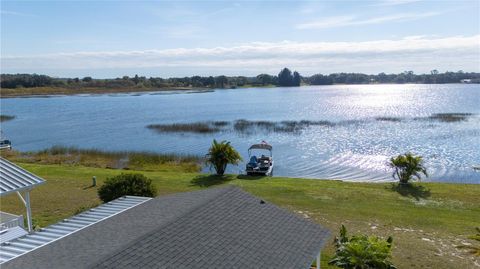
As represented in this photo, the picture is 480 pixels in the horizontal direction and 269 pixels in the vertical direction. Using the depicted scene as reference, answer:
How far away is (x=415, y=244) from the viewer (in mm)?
15727

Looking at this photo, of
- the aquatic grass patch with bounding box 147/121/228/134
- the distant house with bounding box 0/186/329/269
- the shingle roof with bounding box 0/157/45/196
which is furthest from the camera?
the aquatic grass patch with bounding box 147/121/228/134

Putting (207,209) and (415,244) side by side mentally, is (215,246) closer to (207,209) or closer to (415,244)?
(207,209)

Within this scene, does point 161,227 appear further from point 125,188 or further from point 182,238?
point 125,188

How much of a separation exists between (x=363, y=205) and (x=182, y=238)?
1384 cm

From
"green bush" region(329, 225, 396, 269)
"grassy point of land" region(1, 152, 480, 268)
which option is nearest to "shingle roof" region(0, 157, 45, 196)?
"grassy point of land" region(1, 152, 480, 268)

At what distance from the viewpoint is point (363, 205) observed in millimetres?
21062

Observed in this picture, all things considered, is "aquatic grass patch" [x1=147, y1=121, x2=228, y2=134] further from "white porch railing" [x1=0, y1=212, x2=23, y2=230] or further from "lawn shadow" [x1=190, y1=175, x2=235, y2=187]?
"white porch railing" [x1=0, y1=212, x2=23, y2=230]

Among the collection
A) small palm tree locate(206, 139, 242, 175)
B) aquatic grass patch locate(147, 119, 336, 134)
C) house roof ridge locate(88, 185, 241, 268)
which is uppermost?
house roof ridge locate(88, 185, 241, 268)

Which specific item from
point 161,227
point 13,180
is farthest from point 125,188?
point 161,227

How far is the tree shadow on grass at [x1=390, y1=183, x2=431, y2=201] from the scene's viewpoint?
76.8 feet

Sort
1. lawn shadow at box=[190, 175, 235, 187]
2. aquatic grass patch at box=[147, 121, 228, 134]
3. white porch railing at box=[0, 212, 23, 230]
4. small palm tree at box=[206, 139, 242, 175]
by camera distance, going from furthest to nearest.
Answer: aquatic grass patch at box=[147, 121, 228, 134]
small palm tree at box=[206, 139, 242, 175]
lawn shadow at box=[190, 175, 235, 187]
white porch railing at box=[0, 212, 23, 230]

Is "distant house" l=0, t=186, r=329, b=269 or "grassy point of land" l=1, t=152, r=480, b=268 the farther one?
"grassy point of land" l=1, t=152, r=480, b=268

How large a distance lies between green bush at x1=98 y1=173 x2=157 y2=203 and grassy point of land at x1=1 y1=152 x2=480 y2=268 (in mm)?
2072

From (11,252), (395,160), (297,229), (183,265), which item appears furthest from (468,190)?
(11,252)
